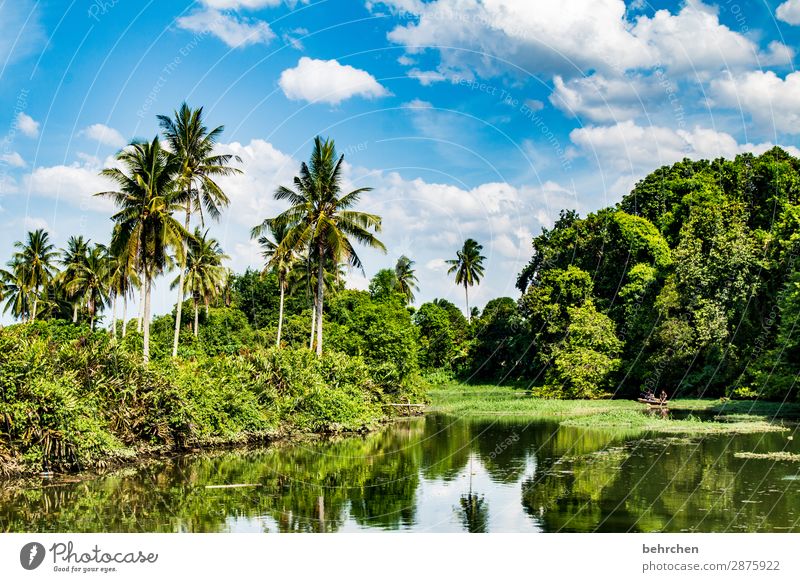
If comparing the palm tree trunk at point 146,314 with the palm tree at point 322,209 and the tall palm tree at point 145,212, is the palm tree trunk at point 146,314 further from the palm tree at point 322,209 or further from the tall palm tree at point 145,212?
the palm tree at point 322,209

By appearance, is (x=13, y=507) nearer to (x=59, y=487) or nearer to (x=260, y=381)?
(x=59, y=487)

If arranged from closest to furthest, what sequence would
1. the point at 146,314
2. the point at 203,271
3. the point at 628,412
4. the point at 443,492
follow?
the point at 443,492, the point at 146,314, the point at 628,412, the point at 203,271

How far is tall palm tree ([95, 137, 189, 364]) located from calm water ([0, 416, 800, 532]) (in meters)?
11.0

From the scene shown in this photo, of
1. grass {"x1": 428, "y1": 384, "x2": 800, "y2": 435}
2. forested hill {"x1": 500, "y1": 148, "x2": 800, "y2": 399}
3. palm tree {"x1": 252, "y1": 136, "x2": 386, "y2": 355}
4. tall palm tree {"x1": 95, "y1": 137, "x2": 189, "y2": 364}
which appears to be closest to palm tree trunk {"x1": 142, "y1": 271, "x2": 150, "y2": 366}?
tall palm tree {"x1": 95, "y1": 137, "x2": 189, "y2": 364}

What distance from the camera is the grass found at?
3200 cm

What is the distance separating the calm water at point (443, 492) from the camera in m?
15.0

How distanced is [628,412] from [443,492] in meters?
22.5

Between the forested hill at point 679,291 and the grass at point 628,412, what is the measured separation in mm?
2137

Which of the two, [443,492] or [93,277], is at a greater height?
[93,277]

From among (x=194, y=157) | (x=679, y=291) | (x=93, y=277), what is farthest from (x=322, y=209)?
(x=93, y=277)

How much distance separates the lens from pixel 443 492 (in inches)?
743

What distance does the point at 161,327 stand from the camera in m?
67.5

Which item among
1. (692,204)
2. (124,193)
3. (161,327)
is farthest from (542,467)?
(161,327)

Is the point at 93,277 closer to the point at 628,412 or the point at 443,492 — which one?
the point at 628,412
